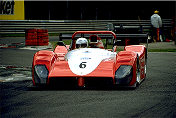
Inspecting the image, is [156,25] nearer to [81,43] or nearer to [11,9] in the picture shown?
[11,9]

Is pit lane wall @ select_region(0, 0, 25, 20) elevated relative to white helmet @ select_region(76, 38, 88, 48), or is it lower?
elevated

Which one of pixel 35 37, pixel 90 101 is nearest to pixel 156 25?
pixel 35 37

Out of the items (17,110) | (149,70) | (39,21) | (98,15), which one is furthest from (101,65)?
(98,15)

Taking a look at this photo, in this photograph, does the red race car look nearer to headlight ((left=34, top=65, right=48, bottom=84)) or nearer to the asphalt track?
headlight ((left=34, top=65, right=48, bottom=84))

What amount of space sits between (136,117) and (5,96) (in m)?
2.76

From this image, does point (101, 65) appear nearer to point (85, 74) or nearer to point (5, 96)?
point (85, 74)

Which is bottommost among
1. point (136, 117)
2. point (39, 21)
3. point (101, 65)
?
point (136, 117)

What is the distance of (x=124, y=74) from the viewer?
8.85m

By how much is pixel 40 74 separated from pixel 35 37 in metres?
14.4

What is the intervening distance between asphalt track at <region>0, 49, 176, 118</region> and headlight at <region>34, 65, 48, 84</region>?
7.8 inches

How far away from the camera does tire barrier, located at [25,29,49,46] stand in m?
23.0

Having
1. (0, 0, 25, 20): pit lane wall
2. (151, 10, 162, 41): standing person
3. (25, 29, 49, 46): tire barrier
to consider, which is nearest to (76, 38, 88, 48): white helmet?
(25, 29, 49, 46): tire barrier

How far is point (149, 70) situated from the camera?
40.3 feet

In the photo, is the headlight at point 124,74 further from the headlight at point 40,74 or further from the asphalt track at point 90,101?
the headlight at point 40,74
